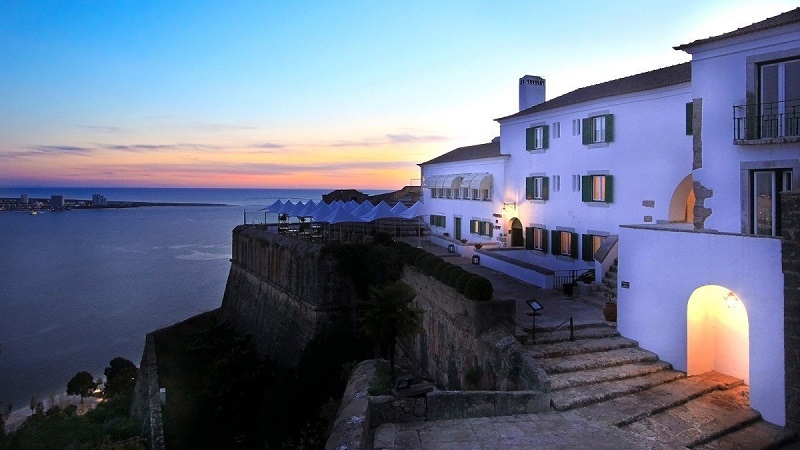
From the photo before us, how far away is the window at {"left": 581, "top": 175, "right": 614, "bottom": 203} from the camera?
21266 millimetres

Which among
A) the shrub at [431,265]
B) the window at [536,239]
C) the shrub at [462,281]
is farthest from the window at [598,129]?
the shrub at [462,281]

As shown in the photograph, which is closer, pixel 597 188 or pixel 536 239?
→ pixel 597 188

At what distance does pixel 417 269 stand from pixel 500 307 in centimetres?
550

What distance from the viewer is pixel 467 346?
1419 centimetres

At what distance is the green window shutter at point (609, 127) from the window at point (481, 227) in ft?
32.8

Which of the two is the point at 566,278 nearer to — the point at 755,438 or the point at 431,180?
the point at 755,438

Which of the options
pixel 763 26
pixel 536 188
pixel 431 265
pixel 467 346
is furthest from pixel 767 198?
pixel 536 188

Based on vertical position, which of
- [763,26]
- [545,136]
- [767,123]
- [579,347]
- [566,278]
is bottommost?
[579,347]

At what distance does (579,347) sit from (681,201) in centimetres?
867

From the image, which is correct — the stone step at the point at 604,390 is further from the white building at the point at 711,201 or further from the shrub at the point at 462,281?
the shrub at the point at 462,281

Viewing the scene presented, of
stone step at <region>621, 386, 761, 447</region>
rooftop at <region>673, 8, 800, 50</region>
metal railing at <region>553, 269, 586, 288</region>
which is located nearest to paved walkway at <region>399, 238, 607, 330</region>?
metal railing at <region>553, 269, 586, 288</region>

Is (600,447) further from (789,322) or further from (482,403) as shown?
(789,322)

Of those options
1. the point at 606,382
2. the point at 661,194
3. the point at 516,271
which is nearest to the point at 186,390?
the point at 516,271

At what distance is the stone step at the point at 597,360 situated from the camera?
40.0 ft
